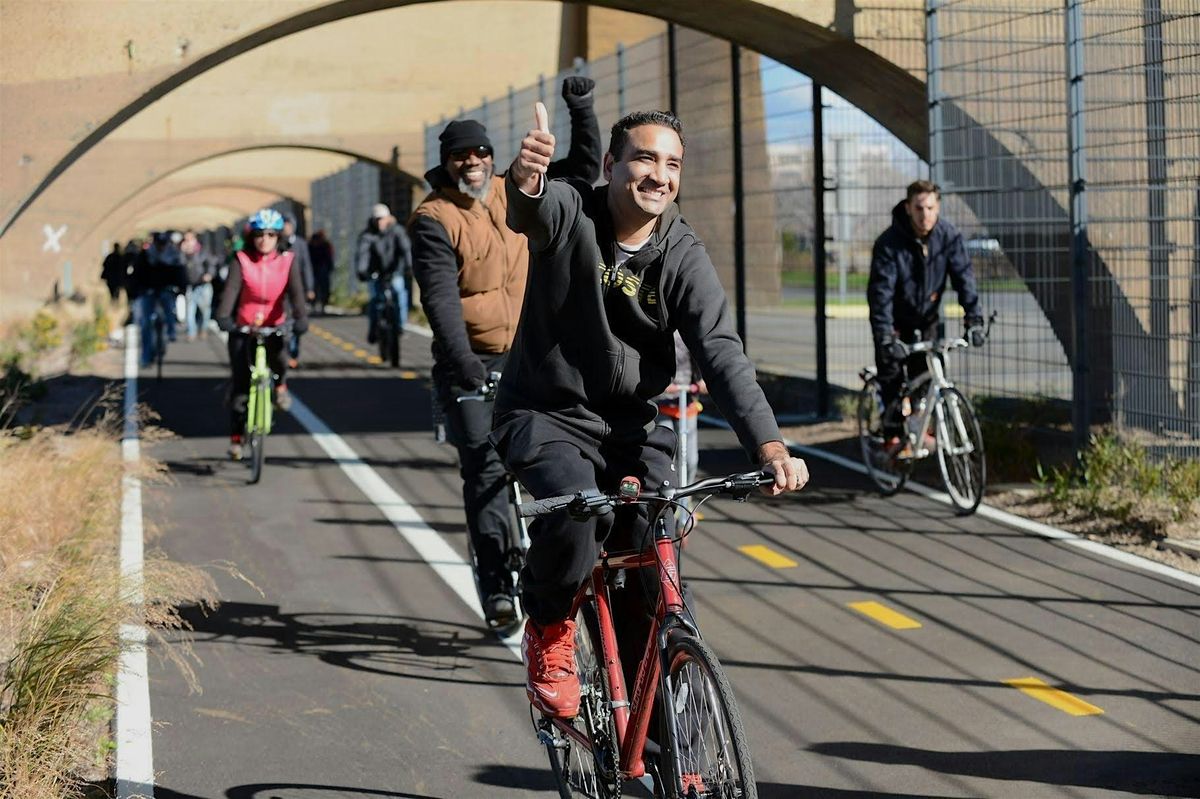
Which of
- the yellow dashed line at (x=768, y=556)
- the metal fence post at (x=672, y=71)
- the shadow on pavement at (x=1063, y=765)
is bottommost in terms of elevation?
the shadow on pavement at (x=1063, y=765)

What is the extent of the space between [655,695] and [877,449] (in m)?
6.82

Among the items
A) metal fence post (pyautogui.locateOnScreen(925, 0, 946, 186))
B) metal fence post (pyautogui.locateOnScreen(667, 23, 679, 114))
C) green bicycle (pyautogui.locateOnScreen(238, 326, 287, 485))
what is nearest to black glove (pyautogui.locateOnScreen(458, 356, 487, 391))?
green bicycle (pyautogui.locateOnScreen(238, 326, 287, 485))

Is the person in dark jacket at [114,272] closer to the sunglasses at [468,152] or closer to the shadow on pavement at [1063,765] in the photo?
the sunglasses at [468,152]

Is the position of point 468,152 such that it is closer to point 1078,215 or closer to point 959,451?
point 959,451

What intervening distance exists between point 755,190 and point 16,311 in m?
23.4

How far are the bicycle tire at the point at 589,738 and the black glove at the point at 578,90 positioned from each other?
7.81 ft

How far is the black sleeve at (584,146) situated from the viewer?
6.33 m

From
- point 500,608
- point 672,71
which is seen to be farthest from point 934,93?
point 500,608

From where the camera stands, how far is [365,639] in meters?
6.97

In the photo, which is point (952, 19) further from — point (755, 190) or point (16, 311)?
point (16, 311)

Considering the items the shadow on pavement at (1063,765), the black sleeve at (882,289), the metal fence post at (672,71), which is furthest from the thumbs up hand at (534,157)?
the metal fence post at (672,71)

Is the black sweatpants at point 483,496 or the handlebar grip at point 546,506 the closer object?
the handlebar grip at point 546,506

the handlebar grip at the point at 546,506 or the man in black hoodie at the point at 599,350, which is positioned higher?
the man in black hoodie at the point at 599,350

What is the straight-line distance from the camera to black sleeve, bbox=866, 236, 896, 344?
391 inches
